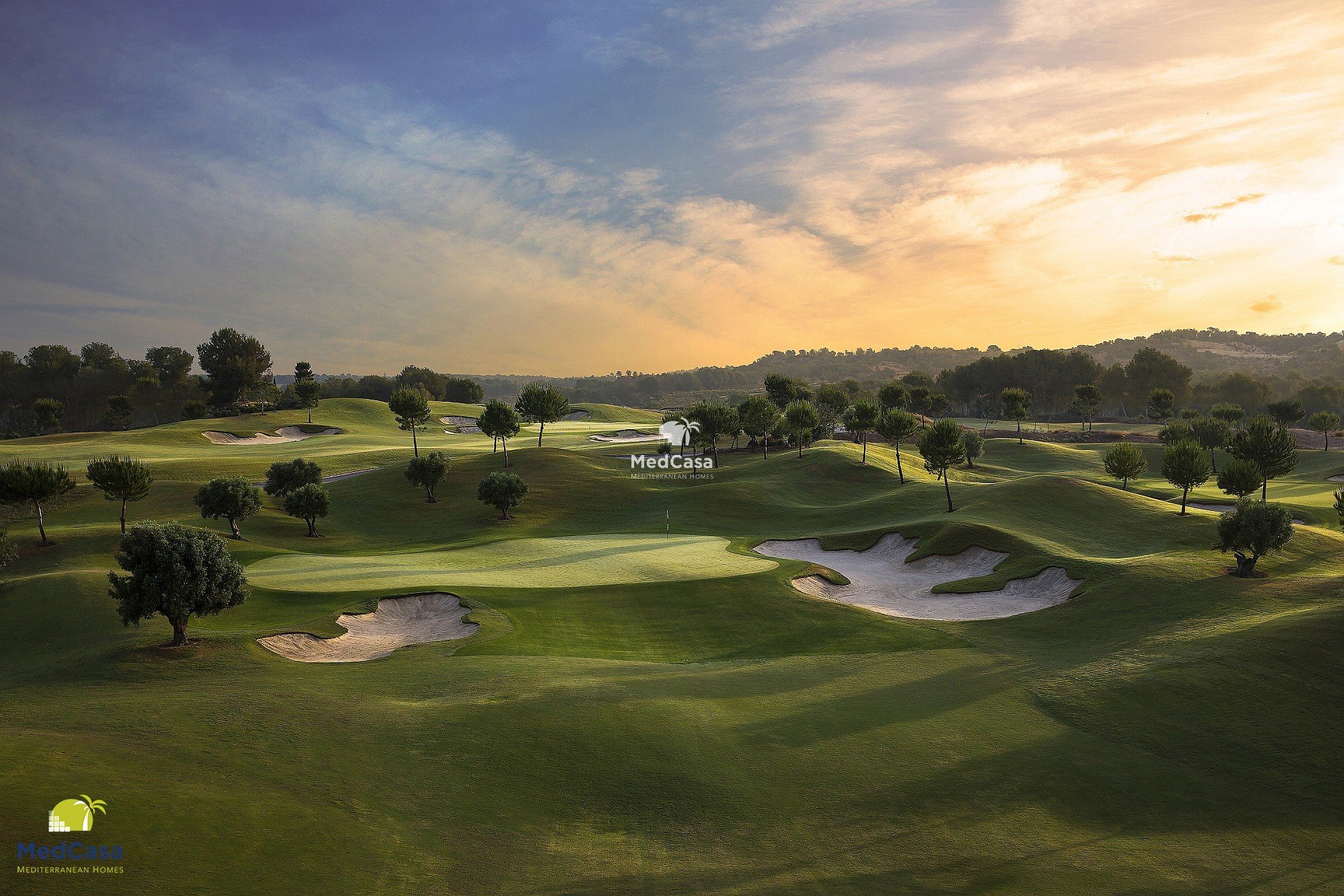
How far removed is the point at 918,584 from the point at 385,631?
82.0 ft

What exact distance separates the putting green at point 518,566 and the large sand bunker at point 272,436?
5844 cm

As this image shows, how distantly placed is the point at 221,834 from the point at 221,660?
12.0 meters

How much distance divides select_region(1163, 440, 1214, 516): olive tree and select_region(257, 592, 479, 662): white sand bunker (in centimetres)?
4310

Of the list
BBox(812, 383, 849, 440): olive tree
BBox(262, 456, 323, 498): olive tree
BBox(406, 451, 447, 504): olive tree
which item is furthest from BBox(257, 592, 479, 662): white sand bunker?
BBox(812, 383, 849, 440): olive tree

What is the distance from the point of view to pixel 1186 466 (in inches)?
1651

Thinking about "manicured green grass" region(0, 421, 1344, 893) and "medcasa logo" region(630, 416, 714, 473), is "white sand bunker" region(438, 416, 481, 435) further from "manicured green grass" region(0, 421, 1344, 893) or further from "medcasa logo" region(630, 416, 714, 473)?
"manicured green grass" region(0, 421, 1344, 893)

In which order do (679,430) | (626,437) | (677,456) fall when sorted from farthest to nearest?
(626,437), (679,430), (677,456)

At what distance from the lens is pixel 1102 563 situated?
29969 millimetres

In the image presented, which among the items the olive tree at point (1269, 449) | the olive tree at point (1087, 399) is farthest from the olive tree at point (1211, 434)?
the olive tree at point (1269, 449)

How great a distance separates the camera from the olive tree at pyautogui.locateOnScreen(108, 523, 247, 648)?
1956 centimetres

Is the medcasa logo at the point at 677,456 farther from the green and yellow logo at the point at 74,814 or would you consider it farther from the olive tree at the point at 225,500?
the green and yellow logo at the point at 74,814

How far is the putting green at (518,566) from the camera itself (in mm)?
30656

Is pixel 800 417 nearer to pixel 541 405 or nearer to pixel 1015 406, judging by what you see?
pixel 541 405

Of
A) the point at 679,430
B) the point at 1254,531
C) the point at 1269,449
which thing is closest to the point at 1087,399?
the point at 679,430
